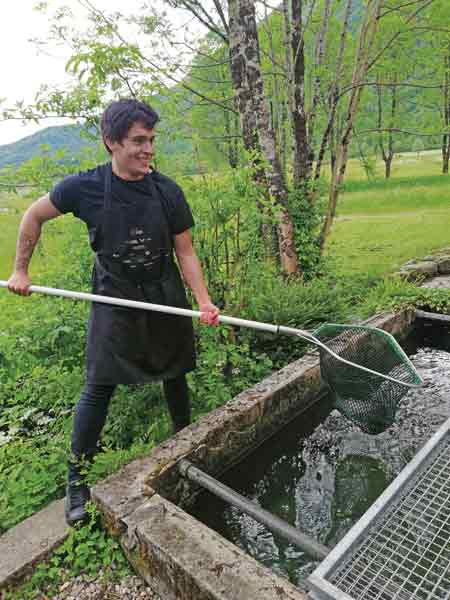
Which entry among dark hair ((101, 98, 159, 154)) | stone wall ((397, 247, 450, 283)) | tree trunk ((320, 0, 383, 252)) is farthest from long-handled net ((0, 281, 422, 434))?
stone wall ((397, 247, 450, 283))

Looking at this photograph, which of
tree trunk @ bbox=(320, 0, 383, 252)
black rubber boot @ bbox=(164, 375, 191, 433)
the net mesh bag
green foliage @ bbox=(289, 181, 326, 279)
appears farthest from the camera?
green foliage @ bbox=(289, 181, 326, 279)

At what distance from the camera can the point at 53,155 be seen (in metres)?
3.00

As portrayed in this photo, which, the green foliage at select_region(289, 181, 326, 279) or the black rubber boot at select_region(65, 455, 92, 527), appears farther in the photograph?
the green foliage at select_region(289, 181, 326, 279)

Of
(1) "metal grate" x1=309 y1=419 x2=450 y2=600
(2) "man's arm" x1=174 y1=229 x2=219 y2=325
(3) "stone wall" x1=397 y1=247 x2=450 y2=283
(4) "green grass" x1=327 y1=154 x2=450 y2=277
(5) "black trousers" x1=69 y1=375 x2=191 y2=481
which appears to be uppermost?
(2) "man's arm" x1=174 y1=229 x2=219 y2=325

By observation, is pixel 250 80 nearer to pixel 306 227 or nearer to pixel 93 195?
pixel 306 227

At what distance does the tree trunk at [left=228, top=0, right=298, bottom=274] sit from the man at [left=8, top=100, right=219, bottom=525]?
8.51 feet

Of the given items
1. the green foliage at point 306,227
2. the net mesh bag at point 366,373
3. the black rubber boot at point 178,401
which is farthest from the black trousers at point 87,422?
the green foliage at point 306,227

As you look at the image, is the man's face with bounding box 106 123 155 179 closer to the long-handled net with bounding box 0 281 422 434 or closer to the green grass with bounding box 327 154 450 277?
the long-handled net with bounding box 0 281 422 434

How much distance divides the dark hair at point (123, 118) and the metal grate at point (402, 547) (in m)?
2.08

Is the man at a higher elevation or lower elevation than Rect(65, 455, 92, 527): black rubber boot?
higher

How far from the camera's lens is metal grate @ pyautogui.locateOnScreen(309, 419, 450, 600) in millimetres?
1519

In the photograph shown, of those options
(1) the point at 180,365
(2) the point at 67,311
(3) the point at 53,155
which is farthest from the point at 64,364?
(3) the point at 53,155

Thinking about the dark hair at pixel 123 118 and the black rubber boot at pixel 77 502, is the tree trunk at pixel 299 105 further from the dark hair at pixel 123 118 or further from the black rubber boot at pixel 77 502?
the black rubber boot at pixel 77 502

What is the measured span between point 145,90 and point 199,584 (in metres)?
3.19
